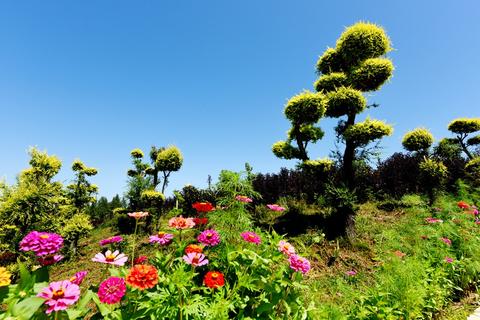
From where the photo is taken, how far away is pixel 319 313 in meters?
2.39

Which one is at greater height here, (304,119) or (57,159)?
(57,159)

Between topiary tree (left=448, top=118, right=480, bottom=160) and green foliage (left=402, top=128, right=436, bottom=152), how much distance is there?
2.71 metres

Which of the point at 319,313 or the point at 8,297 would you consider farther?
the point at 319,313

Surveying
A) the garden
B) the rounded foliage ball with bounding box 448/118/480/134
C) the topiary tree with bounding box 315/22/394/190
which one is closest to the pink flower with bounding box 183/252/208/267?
the garden

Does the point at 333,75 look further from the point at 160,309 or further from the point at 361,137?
the point at 160,309

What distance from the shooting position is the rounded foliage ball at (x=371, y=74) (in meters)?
6.98

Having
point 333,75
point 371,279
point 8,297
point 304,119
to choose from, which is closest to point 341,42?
point 333,75

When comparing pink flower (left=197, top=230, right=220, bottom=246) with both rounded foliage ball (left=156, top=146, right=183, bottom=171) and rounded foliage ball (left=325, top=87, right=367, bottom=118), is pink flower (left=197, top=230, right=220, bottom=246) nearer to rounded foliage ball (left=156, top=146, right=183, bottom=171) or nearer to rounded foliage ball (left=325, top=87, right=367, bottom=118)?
rounded foliage ball (left=325, top=87, right=367, bottom=118)

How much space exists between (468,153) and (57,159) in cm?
1492

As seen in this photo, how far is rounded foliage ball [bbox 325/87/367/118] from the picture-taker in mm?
6797

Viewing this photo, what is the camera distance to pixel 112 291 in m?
1.48

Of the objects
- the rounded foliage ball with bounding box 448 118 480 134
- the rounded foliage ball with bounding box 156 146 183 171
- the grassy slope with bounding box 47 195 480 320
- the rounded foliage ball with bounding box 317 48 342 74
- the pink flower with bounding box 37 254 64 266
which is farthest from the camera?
the rounded foliage ball with bounding box 448 118 480 134

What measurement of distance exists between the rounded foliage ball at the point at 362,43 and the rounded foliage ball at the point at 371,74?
11.4 inches

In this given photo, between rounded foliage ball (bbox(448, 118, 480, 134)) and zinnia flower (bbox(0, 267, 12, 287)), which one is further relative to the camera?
rounded foliage ball (bbox(448, 118, 480, 134))
